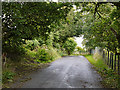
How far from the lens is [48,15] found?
920cm

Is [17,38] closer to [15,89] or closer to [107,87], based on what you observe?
[15,89]

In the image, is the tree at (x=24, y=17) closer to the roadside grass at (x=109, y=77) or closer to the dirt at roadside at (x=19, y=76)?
the dirt at roadside at (x=19, y=76)

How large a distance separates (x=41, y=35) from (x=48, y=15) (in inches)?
89.5

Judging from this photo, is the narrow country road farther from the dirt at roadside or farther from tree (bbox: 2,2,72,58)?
tree (bbox: 2,2,72,58)

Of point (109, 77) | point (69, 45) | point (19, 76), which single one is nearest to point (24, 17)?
point (19, 76)

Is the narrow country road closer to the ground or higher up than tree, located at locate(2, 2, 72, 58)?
closer to the ground

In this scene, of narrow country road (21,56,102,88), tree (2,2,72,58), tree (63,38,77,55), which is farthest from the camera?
tree (63,38,77,55)

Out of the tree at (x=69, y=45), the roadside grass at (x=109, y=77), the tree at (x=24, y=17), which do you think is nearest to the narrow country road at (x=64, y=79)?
the roadside grass at (x=109, y=77)

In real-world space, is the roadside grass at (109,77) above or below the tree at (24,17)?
below

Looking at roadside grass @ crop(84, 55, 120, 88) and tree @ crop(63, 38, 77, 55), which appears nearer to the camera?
roadside grass @ crop(84, 55, 120, 88)

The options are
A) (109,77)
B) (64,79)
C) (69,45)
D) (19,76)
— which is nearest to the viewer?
(64,79)

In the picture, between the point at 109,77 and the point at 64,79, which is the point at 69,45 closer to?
the point at 109,77

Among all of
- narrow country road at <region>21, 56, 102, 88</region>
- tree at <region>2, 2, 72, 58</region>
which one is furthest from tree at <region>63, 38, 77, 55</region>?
tree at <region>2, 2, 72, 58</region>

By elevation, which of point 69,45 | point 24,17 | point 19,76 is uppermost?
point 24,17
